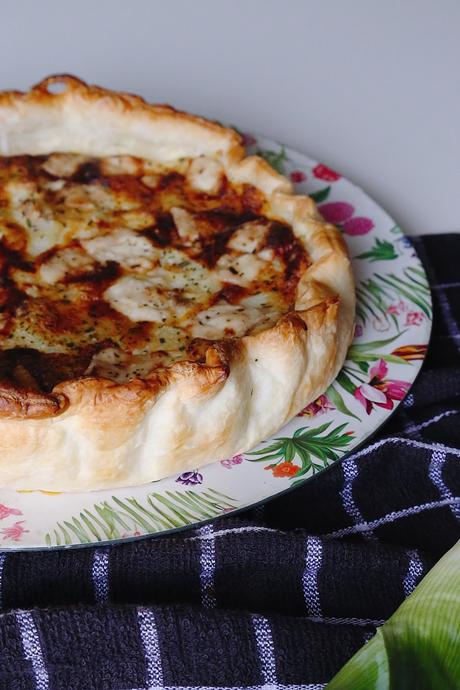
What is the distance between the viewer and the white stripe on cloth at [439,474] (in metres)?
2.02

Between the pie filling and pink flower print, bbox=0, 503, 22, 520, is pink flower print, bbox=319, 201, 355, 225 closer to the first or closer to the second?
the pie filling

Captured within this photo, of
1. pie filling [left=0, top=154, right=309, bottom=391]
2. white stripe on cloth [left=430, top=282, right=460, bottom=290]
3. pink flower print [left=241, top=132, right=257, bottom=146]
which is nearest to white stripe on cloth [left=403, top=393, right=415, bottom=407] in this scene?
pie filling [left=0, top=154, right=309, bottom=391]

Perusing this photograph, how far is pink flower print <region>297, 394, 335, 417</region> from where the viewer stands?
2047 mm

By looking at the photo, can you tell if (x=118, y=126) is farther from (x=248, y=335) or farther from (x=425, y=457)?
(x=425, y=457)

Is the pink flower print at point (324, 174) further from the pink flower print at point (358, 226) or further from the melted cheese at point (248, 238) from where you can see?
the melted cheese at point (248, 238)

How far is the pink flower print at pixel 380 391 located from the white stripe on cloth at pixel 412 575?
0.36 m

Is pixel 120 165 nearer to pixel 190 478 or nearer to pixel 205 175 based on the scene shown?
pixel 205 175

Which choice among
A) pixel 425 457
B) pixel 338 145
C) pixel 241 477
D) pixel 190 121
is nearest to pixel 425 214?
pixel 338 145

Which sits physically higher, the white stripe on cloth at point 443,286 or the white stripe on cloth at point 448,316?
the white stripe on cloth at point 443,286

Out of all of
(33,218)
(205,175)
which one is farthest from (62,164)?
(205,175)

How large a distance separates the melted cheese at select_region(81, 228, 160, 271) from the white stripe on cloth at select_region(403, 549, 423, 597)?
944 millimetres

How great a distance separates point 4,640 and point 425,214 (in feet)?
6.67

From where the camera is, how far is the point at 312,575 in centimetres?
179

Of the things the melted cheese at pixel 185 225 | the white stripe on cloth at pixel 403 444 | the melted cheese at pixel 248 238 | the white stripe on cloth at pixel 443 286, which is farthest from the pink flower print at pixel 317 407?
the white stripe on cloth at pixel 443 286
